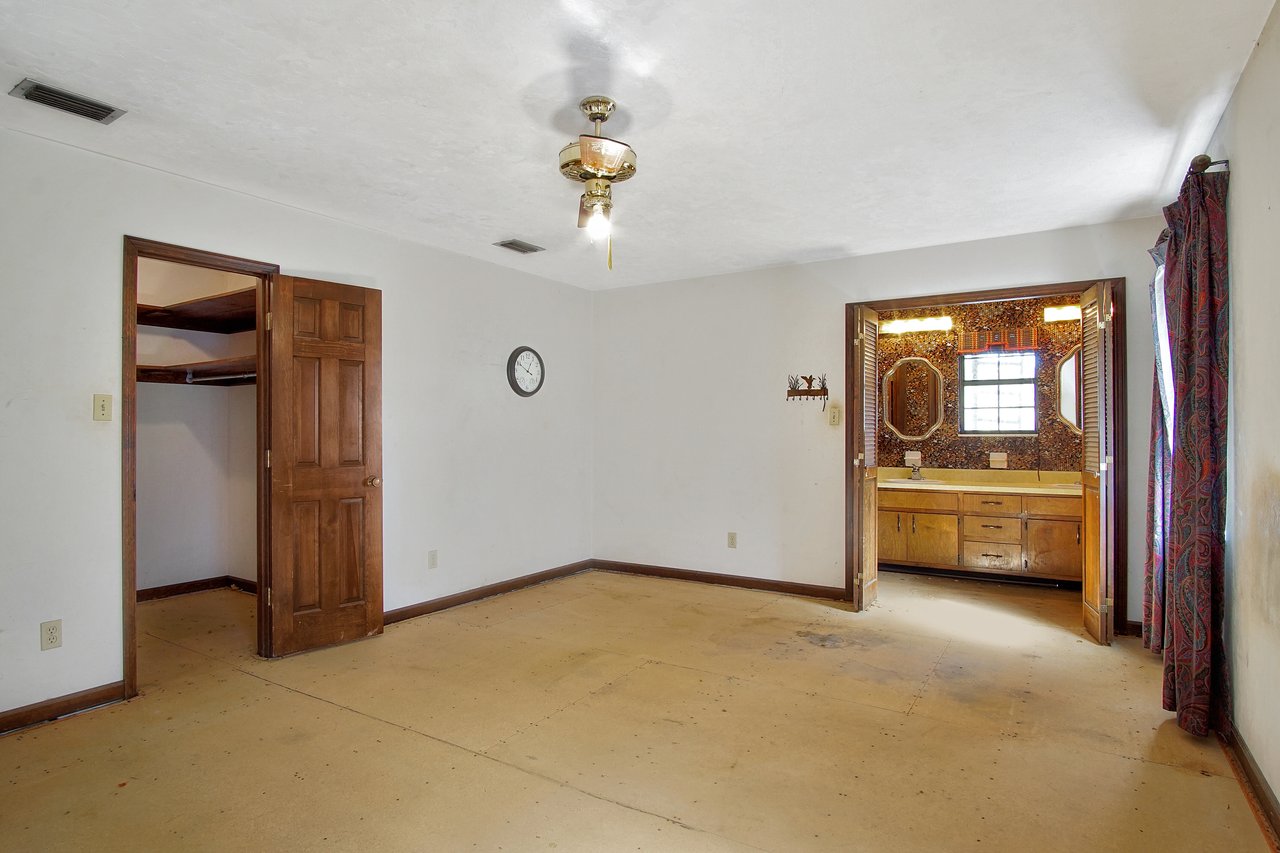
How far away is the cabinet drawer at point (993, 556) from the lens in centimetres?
537

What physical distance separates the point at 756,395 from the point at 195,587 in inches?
182

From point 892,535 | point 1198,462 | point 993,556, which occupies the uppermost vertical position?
point 1198,462

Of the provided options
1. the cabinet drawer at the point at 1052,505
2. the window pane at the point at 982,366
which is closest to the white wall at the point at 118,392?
the window pane at the point at 982,366

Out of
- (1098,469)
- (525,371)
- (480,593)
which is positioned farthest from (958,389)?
(480,593)

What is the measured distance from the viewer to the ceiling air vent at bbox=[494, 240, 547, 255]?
456cm

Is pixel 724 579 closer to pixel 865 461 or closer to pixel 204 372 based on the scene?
pixel 865 461

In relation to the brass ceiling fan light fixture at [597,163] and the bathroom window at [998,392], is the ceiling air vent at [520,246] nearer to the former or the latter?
the brass ceiling fan light fixture at [597,163]

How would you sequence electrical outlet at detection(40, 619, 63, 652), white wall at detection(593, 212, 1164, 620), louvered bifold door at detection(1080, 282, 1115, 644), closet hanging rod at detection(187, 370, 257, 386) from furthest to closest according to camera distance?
closet hanging rod at detection(187, 370, 257, 386) → white wall at detection(593, 212, 1164, 620) → louvered bifold door at detection(1080, 282, 1115, 644) → electrical outlet at detection(40, 619, 63, 652)

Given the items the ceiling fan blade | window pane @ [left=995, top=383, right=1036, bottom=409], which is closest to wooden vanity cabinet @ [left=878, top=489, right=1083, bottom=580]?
window pane @ [left=995, top=383, right=1036, bottom=409]

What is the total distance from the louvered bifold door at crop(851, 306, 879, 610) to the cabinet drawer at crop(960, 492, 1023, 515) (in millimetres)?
1136

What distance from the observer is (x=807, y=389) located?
509cm

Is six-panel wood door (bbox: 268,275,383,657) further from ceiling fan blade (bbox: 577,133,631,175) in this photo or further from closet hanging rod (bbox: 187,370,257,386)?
ceiling fan blade (bbox: 577,133,631,175)

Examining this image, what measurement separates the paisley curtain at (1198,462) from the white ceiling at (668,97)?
489mm

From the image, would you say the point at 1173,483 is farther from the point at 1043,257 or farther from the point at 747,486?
the point at 747,486
